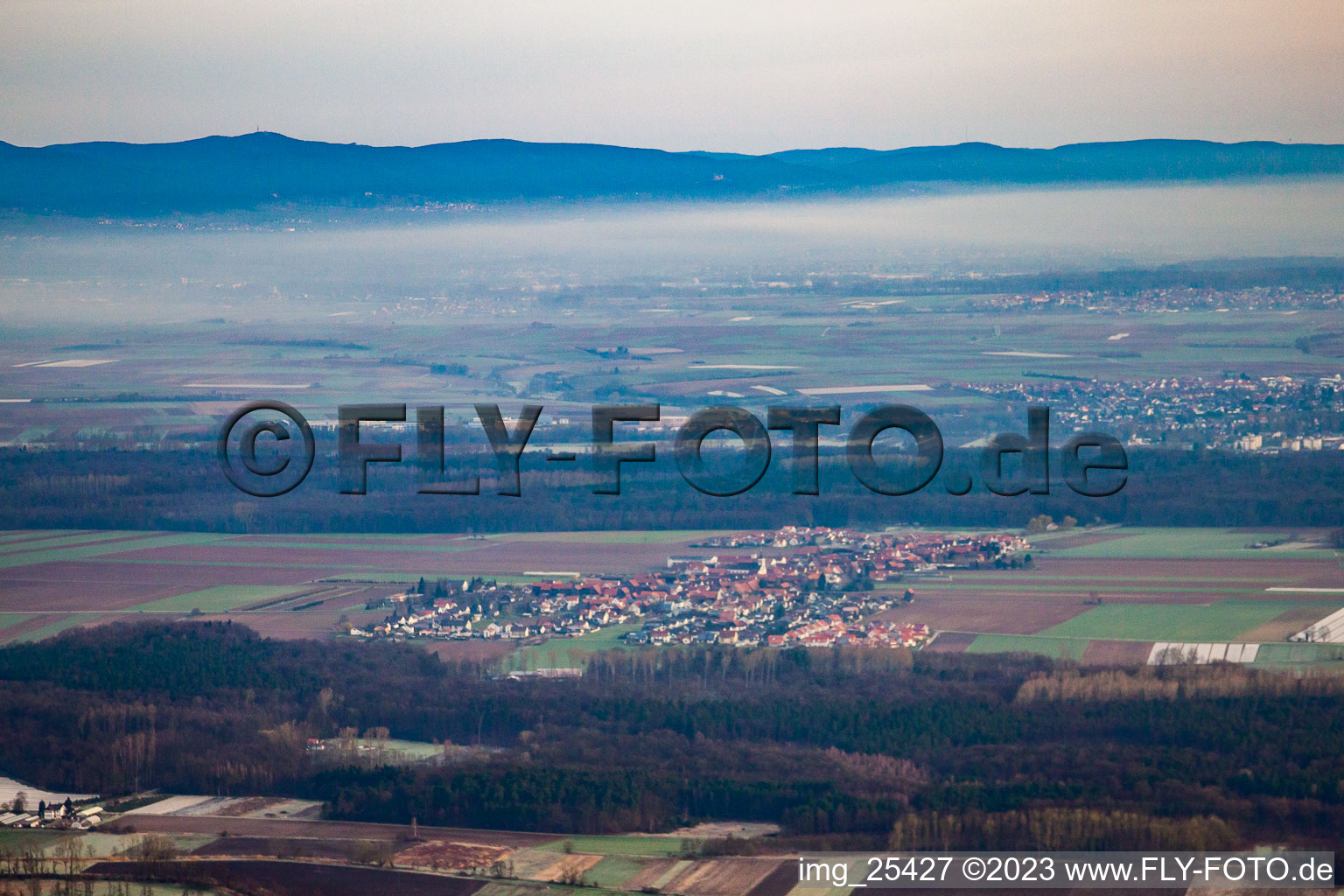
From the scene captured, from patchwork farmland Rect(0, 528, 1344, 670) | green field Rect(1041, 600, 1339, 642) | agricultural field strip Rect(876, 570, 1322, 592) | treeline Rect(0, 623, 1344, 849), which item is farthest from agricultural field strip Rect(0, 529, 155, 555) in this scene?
green field Rect(1041, 600, 1339, 642)

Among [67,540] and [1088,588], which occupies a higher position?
[67,540]

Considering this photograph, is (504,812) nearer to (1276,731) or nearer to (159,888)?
(159,888)

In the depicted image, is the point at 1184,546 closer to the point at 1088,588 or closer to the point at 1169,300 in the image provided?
the point at 1088,588

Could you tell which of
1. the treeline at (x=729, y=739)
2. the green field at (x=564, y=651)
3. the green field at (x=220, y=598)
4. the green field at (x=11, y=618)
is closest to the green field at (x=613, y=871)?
the treeline at (x=729, y=739)

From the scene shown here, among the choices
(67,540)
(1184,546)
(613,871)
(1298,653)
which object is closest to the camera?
(613,871)

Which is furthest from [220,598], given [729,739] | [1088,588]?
[1088,588]

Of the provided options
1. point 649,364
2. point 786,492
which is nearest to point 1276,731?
point 786,492

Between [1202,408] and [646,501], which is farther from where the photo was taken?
[1202,408]
